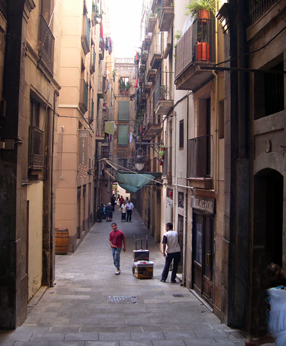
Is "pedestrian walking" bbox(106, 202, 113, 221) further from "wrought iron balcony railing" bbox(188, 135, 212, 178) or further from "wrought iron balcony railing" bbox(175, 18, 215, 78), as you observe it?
"wrought iron balcony railing" bbox(175, 18, 215, 78)

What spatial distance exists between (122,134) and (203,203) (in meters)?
36.1

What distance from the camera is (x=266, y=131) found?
249 inches

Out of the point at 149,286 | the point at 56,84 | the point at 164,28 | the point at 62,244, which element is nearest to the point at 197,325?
the point at 149,286


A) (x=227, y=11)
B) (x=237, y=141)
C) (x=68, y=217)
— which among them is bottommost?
(x=68, y=217)

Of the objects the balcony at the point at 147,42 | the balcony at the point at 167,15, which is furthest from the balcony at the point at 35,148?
the balcony at the point at 147,42

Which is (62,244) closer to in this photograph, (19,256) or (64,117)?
(64,117)

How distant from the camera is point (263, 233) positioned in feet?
22.4

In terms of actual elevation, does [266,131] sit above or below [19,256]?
above

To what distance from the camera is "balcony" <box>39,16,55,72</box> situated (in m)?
9.11

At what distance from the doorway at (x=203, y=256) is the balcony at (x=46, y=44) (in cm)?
588

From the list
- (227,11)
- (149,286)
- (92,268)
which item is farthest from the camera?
(92,268)

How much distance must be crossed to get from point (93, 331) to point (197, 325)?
2116 mm

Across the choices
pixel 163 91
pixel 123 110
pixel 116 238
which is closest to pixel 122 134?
pixel 123 110

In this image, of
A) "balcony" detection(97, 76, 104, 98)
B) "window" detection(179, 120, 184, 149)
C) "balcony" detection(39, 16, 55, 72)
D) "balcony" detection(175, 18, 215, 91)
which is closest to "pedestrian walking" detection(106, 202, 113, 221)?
"balcony" detection(97, 76, 104, 98)
